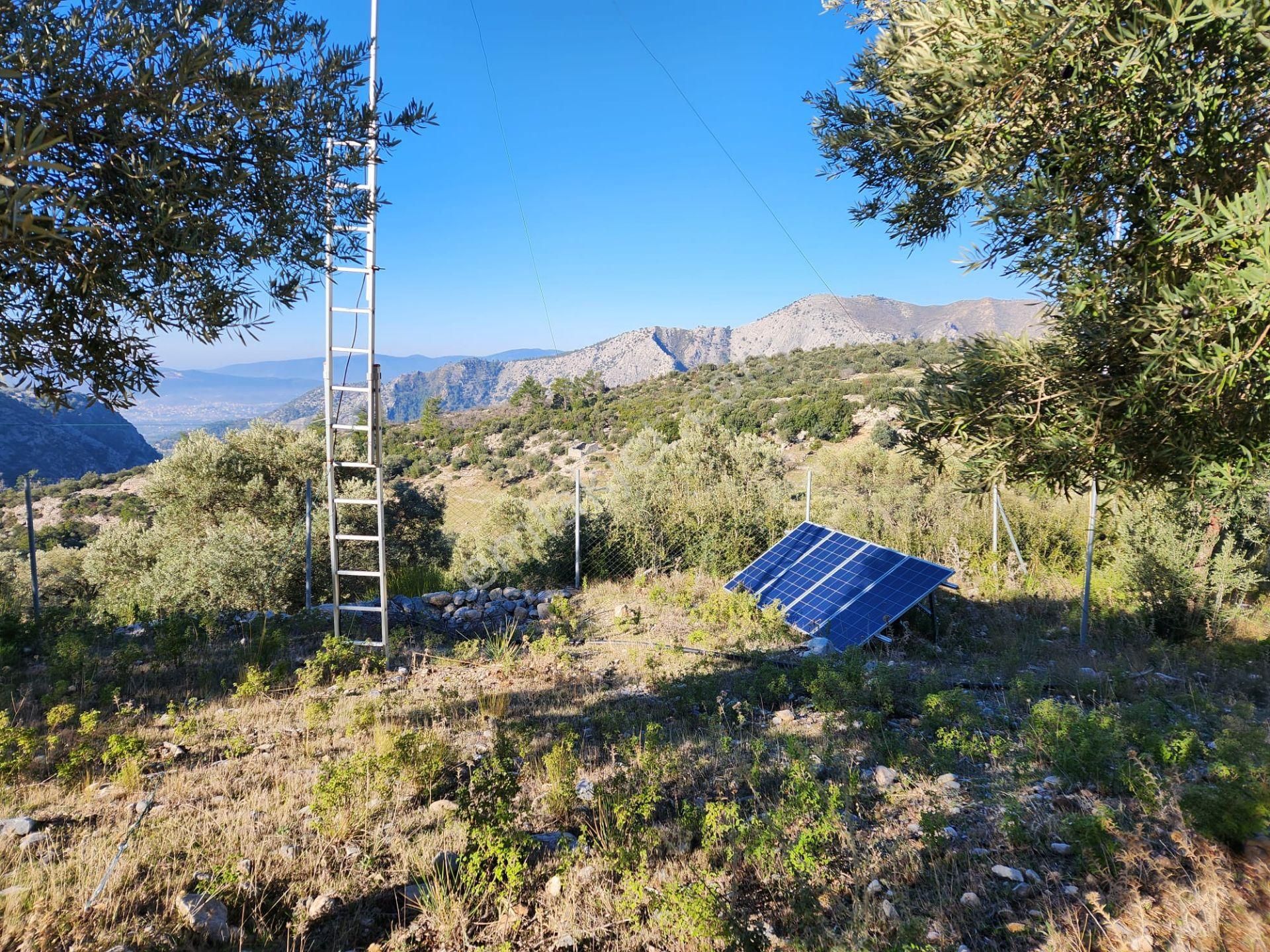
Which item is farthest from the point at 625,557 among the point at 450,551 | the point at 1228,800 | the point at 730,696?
the point at 1228,800

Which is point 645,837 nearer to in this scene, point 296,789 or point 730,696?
point 296,789

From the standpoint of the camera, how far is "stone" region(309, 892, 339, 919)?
291cm

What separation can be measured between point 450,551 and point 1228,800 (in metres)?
17.5

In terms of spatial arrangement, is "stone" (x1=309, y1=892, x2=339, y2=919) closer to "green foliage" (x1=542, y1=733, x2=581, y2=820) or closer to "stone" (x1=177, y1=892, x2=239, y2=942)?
"stone" (x1=177, y1=892, x2=239, y2=942)

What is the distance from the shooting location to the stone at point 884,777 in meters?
4.28

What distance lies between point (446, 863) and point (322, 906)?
56 cm

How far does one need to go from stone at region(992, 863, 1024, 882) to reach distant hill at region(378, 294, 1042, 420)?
39.6 m

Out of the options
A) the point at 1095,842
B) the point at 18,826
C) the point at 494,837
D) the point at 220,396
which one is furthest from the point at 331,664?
the point at 220,396

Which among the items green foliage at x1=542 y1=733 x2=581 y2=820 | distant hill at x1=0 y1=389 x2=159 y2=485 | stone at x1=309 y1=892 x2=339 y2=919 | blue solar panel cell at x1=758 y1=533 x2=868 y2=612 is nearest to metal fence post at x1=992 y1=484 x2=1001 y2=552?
blue solar panel cell at x1=758 y1=533 x2=868 y2=612

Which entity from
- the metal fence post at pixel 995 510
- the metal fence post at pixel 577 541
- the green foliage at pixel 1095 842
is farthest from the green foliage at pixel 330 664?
the metal fence post at pixel 995 510

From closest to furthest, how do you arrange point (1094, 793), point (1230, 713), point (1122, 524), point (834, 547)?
1. point (1094, 793)
2. point (1230, 713)
3. point (1122, 524)
4. point (834, 547)

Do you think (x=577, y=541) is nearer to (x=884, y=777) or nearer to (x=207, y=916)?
(x=884, y=777)

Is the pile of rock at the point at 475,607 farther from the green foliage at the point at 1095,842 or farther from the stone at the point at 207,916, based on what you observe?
the green foliage at the point at 1095,842

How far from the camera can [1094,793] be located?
4047 millimetres
